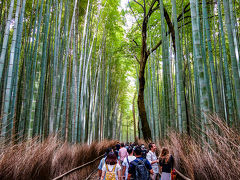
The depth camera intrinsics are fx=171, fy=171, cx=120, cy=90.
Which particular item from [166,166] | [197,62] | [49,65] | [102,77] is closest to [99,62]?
[102,77]

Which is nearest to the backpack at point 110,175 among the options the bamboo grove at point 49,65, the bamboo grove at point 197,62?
the bamboo grove at point 197,62

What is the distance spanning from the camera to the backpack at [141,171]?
1.96 m

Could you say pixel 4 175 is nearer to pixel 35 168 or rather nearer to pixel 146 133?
pixel 35 168

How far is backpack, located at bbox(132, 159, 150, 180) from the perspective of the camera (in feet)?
6.44

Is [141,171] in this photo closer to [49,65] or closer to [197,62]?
[197,62]

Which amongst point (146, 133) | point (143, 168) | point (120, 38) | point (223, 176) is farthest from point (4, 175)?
point (120, 38)

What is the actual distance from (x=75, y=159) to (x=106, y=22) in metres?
6.08

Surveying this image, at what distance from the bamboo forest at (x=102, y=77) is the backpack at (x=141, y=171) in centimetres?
48

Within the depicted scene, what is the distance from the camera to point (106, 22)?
7586mm

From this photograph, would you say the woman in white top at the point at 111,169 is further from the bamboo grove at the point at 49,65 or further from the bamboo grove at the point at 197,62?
the bamboo grove at the point at 49,65

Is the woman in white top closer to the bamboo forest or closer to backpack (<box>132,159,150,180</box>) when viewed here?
backpack (<box>132,159,150,180</box>)

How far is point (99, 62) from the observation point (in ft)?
25.4

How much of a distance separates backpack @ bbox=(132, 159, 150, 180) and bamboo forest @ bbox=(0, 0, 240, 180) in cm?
48

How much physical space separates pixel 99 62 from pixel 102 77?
1122mm
